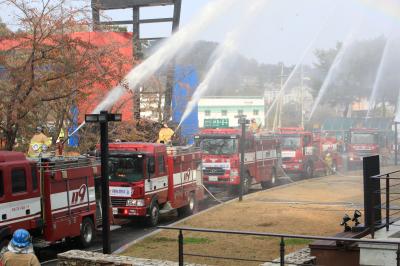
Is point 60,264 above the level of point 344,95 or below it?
below

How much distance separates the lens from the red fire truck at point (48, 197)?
12.2 m

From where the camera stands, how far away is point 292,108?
282 feet

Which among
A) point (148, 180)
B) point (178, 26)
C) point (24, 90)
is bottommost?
point (148, 180)

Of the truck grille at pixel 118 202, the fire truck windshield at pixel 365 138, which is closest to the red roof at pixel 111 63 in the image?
the truck grille at pixel 118 202

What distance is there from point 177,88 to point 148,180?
15272 millimetres

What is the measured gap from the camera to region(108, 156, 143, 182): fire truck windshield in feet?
57.8

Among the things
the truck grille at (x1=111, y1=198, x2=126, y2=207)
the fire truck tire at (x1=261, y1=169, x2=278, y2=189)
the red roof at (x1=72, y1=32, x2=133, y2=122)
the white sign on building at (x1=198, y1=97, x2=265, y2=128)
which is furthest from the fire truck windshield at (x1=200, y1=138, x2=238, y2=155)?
the white sign on building at (x1=198, y1=97, x2=265, y2=128)

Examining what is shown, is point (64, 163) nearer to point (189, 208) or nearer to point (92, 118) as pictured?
point (92, 118)

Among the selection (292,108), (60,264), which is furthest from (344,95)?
(60,264)

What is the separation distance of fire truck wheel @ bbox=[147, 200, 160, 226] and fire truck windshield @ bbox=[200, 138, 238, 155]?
8.19 m

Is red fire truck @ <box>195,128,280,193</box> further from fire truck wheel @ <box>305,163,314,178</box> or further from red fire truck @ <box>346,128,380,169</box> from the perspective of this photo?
red fire truck @ <box>346,128,380,169</box>

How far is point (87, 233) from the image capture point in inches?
604

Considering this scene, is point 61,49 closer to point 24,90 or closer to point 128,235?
point 24,90

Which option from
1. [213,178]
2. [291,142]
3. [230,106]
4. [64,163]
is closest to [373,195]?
[64,163]
